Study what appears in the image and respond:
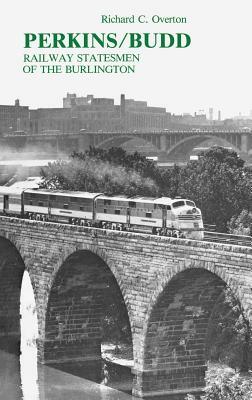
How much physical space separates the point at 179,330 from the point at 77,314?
45.1 feet

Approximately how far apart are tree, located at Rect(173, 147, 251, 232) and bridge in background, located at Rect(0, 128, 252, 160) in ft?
160

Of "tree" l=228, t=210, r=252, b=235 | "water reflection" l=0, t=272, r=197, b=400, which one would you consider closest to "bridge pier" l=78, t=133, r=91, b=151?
"tree" l=228, t=210, r=252, b=235

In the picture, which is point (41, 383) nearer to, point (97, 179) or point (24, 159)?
point (97, 179)

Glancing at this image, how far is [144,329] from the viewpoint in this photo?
191 feet

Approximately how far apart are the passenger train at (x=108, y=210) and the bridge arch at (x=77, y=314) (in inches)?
143

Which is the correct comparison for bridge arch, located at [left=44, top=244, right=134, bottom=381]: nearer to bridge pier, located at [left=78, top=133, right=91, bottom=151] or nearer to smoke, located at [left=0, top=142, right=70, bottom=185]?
smoke, located at [left=0, top=142, right=70, bottom=185]

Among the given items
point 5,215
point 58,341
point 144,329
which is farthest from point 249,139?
point 144,329

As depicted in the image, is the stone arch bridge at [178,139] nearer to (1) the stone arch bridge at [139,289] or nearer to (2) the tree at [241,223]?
(2) the tree at [241,223]

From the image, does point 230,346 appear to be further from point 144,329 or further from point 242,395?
point 242,395

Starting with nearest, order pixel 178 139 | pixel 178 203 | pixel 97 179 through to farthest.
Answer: pixel 178 203, pixel 97 179, pixel 178 139

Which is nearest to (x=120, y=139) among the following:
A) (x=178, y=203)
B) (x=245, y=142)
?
(x=245, y=142)

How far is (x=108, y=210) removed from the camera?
227 ft

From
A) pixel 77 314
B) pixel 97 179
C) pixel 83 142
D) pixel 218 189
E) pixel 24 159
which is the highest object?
pixel 83 142

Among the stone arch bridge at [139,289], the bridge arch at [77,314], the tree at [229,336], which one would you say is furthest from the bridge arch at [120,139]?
the bridge arch at [77,314]
